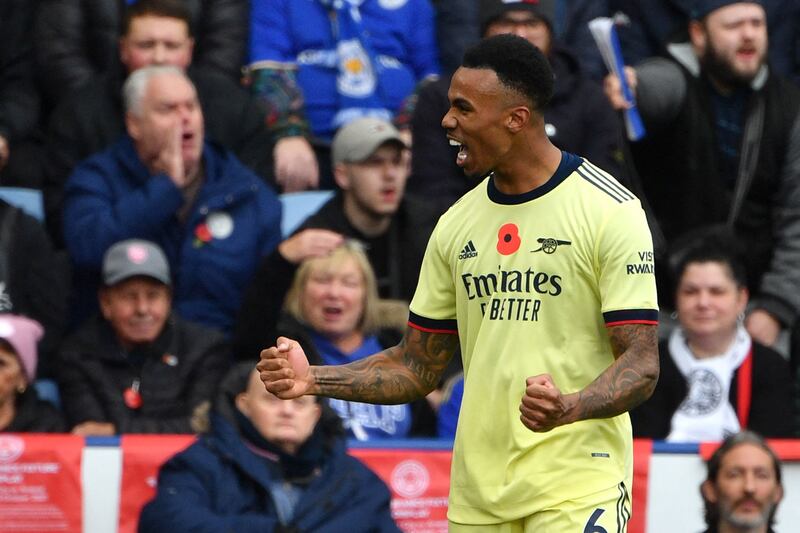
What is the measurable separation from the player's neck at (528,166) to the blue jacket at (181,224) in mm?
3486

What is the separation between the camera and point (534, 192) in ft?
16.1

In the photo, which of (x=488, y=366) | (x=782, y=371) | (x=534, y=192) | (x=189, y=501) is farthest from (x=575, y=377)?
(x=782, y=371)

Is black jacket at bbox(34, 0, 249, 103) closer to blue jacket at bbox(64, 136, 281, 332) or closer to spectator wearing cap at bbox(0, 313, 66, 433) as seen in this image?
blue jacket at bbox(64, 136, 281, 332)

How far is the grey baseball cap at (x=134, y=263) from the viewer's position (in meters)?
7.84

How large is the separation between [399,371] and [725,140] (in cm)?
417

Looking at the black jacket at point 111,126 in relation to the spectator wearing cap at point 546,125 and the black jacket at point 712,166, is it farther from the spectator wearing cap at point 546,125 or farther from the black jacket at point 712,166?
the black jacket at point 712,166

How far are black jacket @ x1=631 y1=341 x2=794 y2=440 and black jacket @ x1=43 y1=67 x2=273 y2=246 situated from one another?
2.45 meters

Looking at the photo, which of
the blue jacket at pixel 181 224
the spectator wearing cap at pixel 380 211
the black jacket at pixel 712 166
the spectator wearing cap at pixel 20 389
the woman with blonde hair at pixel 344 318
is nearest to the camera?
the spectator wearing cap at pixel 20 389

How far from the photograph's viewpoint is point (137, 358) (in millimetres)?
7777

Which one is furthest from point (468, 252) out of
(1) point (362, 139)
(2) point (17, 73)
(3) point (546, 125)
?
(2) point (17, 73)

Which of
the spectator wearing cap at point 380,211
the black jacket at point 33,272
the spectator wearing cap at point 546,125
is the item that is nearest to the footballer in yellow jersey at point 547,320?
the spectator wearing cap at point 380,211

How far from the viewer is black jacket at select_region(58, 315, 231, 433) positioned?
7598 mm

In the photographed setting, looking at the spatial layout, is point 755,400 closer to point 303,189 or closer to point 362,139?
point 362,139

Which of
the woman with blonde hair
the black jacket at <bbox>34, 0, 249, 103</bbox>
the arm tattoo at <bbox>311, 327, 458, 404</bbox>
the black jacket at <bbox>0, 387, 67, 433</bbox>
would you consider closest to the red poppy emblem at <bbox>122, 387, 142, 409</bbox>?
the black jacket at <bbox>0, 387, 67, 433</bbox>
